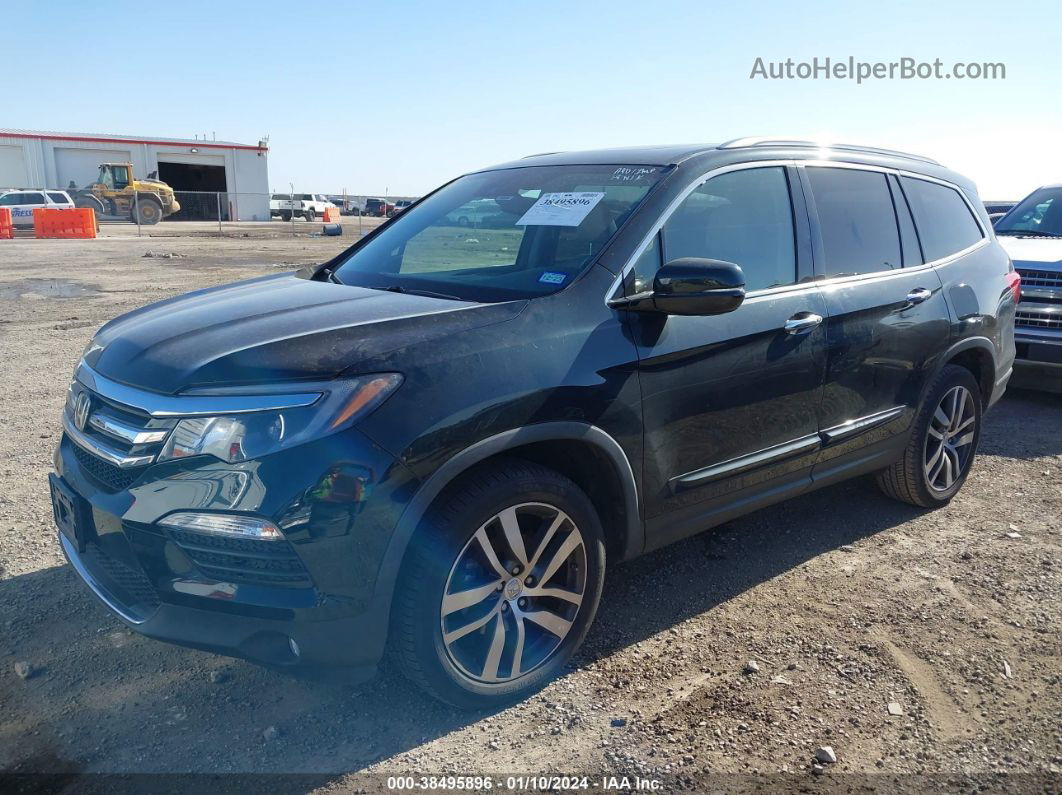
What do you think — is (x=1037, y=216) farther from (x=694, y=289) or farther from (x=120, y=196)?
(x=120, y=196)

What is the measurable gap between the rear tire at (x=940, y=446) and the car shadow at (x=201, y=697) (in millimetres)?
1011

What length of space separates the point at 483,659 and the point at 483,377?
0.96 m

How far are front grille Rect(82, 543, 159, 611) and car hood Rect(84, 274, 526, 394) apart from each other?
0.57m

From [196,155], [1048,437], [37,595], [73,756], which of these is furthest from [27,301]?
[196,155]

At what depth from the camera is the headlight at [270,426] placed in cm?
240

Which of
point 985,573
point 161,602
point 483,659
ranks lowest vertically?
point 985,573

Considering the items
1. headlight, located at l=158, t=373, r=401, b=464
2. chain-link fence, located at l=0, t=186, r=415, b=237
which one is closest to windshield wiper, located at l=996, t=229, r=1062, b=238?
headlight, located at l=158, t=373, r=401, b=464

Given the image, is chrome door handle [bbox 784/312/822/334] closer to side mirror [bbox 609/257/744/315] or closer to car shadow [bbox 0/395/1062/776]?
side mirror [bbox 609/257/744/315]

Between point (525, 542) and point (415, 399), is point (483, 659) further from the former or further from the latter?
point (415, 399)

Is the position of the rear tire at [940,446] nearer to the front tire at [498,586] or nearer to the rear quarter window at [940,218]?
the rear quarter window at [940,218]

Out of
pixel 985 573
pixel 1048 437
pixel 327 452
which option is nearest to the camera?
pixel 327 452

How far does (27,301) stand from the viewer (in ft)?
40.9

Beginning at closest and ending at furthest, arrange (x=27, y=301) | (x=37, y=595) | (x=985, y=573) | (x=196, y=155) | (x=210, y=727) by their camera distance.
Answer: (x=210, y=727) → (x=37, y=595) → (x=985, y=573) → (x=27, y=301) → (x=196, y=155)

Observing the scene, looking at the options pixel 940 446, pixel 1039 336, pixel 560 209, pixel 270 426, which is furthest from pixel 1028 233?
pixel 270 426
